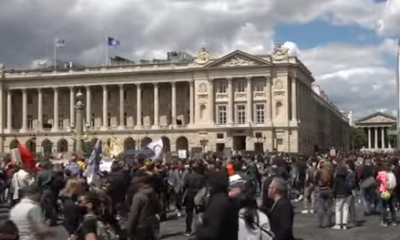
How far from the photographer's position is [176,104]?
104m

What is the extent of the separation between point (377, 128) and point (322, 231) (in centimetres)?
18089

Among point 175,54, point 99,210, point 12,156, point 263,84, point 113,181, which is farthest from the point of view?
point 175,54

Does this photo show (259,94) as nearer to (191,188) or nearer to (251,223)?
(191,188)

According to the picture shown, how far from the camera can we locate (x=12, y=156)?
32.8 metres

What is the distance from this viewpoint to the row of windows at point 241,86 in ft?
319

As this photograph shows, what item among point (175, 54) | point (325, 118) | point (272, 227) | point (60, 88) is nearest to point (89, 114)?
point (60, 88)

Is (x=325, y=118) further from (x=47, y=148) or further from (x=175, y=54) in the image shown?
(x=47, y=148)

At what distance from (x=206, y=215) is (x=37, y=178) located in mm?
11975

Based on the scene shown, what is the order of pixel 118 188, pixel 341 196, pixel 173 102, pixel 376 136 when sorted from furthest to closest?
pixel 376 136 < pixel 173 102 < pixel 341 196 < pixel 118 188

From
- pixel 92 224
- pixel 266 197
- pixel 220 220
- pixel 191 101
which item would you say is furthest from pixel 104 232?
pixel 191 101

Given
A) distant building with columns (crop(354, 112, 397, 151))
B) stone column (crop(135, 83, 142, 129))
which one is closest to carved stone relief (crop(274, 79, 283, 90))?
stone column (crop(135, 83, 142, 129))

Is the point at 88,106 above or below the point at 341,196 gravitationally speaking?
above

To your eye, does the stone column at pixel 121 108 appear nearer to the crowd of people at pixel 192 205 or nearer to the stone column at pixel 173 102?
the stone column at pixel 173 102

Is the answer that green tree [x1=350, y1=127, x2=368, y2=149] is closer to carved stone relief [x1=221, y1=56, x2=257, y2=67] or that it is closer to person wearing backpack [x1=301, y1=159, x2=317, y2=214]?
carved stone relief [x1=221, y1=56, x2=257, y2=67]
